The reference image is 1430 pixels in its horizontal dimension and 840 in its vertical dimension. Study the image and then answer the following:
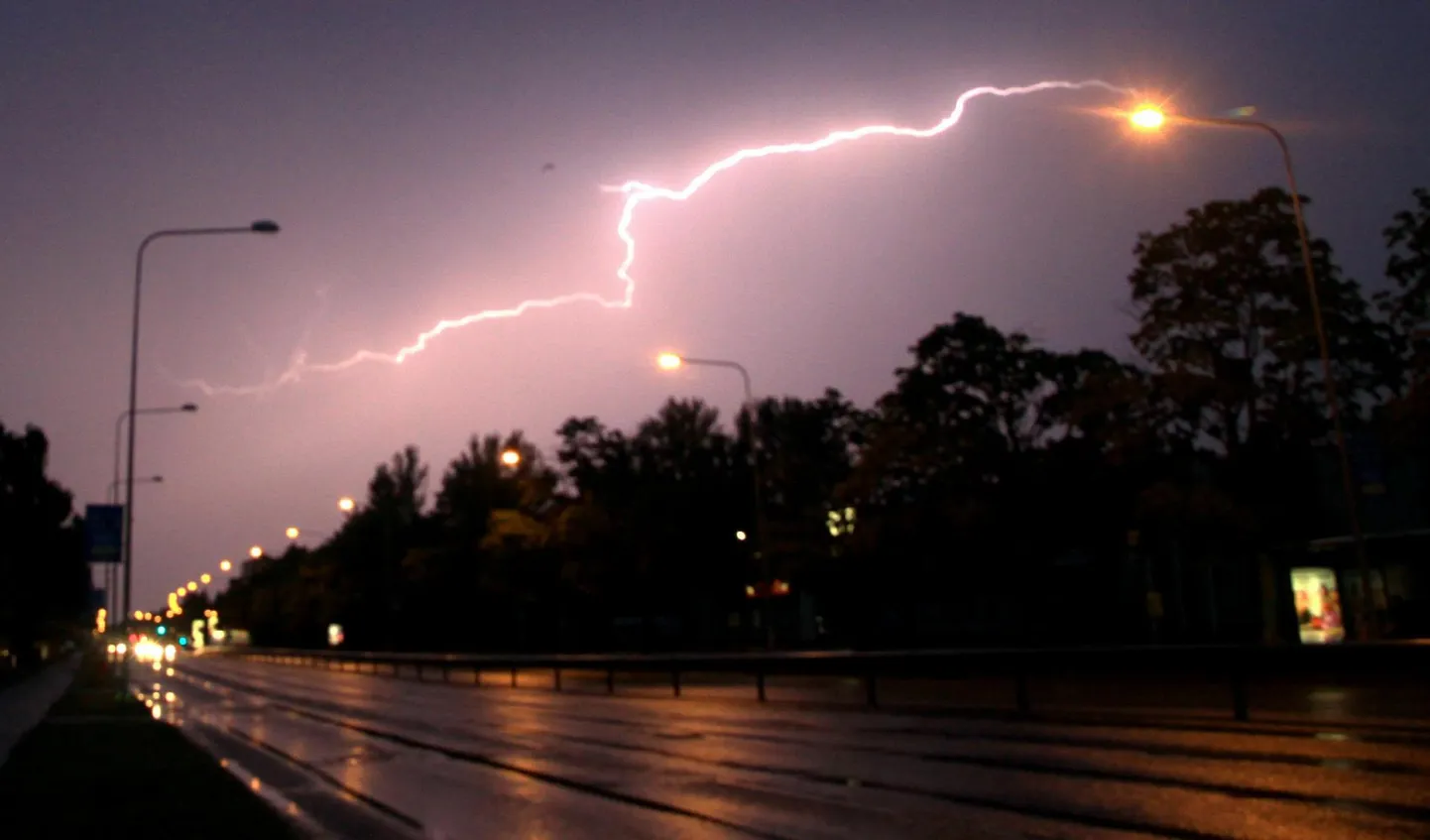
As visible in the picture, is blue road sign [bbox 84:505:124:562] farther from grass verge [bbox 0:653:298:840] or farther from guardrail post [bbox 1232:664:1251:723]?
guardrail post [bbox 1232:664:1251:723]

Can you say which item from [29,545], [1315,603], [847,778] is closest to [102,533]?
[847,778]

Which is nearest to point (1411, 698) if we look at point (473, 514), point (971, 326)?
point (971, 326)

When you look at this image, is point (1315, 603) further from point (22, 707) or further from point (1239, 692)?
point (22, 707)

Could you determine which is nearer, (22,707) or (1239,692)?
(1239,692)

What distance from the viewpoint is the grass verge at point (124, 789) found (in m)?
10.2

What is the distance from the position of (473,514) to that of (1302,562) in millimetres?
59277

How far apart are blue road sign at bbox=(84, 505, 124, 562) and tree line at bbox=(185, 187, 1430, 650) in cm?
1574

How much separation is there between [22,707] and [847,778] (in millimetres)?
23829

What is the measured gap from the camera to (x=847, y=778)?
12.5 metres

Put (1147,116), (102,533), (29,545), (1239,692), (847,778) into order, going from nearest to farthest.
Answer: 1. (847,778)
2. (1239,692)
3. (1147,116)
4. (102,533)
5. (29,545)

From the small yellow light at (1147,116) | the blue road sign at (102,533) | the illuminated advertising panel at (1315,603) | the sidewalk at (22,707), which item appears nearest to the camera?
the sidewalk at (22,707)

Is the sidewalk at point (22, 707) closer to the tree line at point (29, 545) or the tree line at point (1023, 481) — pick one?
the tree line at point (29, 545)

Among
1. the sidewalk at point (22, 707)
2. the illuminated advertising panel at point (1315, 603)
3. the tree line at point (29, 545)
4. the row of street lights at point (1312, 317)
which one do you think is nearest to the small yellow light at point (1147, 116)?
the row of street lights at point (1312, 317)

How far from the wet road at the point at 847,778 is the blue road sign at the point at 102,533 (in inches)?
383
